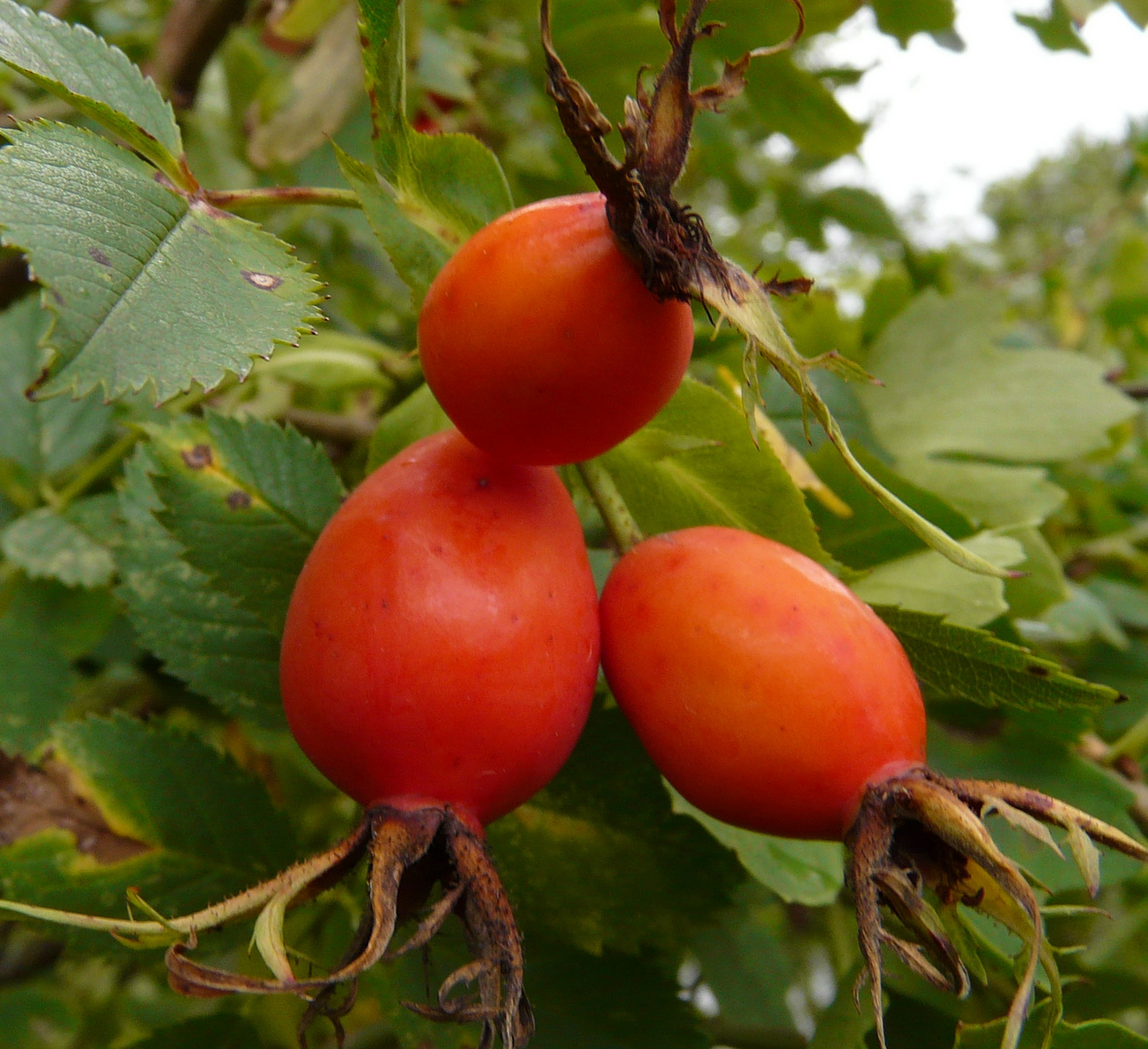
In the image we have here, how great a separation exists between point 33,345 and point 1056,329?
237 cm

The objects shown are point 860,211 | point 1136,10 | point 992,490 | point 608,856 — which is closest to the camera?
point 608,856

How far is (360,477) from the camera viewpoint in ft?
4.59

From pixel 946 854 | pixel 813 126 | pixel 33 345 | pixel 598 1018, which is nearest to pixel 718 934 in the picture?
pixel 598 1018

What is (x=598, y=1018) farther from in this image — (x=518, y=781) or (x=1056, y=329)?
(x=1056, y=329)

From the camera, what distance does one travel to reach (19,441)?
4.61 ft

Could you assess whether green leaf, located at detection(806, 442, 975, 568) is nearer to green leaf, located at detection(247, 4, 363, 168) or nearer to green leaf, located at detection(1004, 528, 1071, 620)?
green leaf, located at detection(1004, 528, 1071, 620)

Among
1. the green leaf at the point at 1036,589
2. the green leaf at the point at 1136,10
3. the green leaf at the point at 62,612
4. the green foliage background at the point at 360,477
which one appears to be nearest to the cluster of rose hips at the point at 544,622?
the green foliage background at the point at 360,477

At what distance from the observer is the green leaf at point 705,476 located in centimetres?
79

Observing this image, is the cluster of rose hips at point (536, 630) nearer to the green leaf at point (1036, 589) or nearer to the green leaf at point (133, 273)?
the green leaf at point (133, 273)

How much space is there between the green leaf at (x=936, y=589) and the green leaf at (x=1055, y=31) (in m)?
0.80

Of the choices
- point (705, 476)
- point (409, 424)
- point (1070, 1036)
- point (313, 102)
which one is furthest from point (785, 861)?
point (313, 102)

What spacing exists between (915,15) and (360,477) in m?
0.92

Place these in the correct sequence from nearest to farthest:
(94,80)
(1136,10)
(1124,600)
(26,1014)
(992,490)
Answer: (94,80)
(1136,10)
(992,490)
(1124,600)
(26,1014)

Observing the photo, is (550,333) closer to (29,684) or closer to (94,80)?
(94,80)
